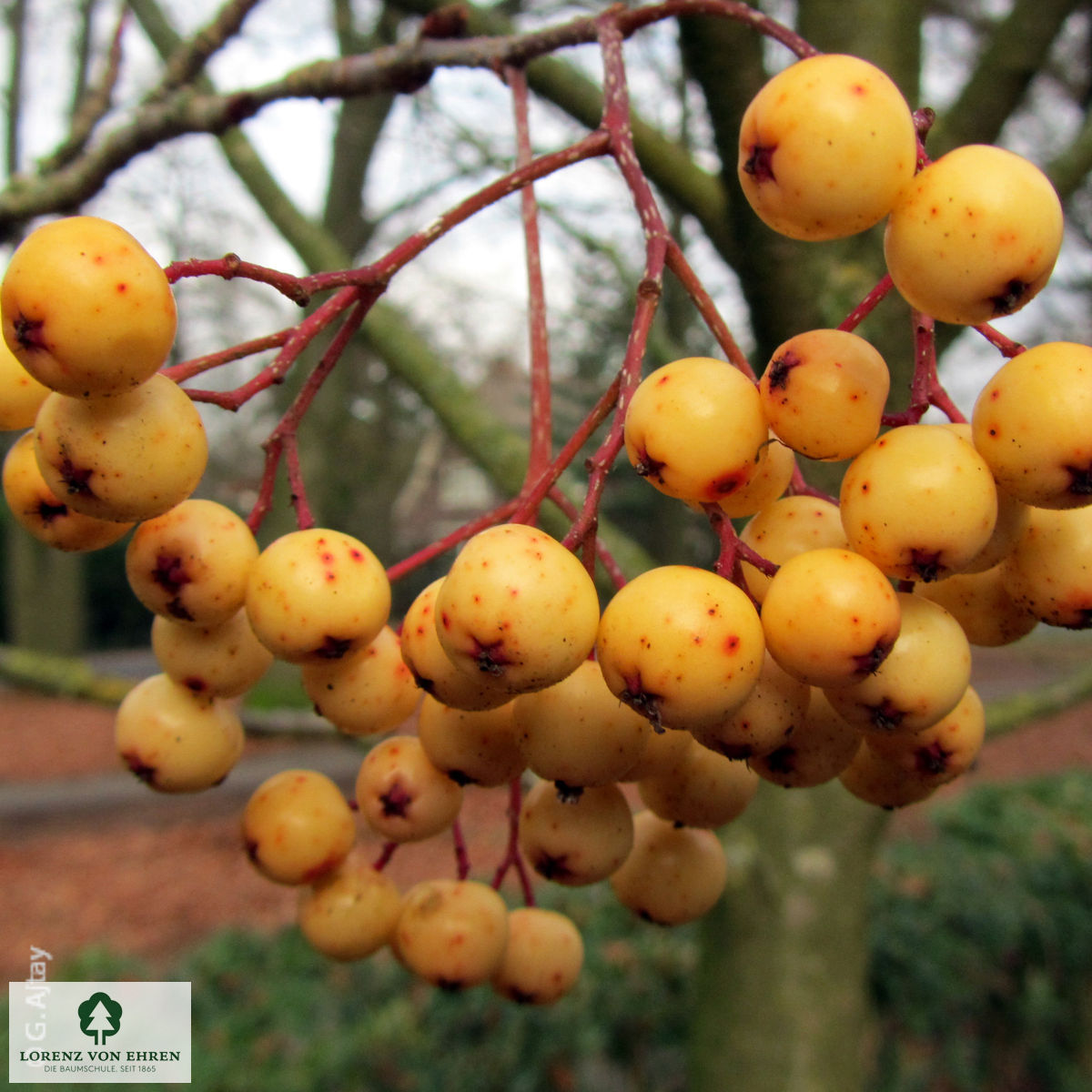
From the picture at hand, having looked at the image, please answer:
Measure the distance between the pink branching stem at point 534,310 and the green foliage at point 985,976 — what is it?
4174mm

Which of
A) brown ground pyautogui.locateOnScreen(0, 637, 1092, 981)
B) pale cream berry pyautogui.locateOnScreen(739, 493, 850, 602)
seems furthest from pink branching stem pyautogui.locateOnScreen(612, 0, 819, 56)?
brown ground pyautogui.locateOnScreen(0, 637, 1092, 981)

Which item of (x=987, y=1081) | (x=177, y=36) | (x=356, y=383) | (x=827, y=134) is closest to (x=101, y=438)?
(x=827, y=134)

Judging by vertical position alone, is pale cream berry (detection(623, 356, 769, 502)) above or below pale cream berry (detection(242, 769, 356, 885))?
above

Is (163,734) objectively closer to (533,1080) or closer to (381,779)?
(381,779)

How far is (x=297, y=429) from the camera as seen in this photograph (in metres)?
1.11

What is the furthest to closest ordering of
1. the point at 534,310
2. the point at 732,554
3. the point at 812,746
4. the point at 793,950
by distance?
the point at 793,950
the point at 534,310
the point at 812,746
the point at 732,554

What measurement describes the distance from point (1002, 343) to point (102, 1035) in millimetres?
3015

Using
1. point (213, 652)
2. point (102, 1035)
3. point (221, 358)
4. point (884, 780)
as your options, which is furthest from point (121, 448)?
point (102, 1035)

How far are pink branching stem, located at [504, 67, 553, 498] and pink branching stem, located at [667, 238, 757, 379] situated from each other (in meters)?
0.23

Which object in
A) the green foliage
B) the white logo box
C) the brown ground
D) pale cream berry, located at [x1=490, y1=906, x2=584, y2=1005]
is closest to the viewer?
pale cream berry, located at [x1=490, y1=906, x2=584, y2=1005]

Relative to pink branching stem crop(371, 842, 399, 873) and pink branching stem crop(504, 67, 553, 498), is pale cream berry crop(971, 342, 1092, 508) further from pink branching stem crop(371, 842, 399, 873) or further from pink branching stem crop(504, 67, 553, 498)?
pink branching stem crop(371, 842, 399, 873)

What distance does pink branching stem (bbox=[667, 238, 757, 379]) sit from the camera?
3.31 ft

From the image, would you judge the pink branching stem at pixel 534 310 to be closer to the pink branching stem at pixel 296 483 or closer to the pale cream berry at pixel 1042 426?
the pink branching stem at pixel 296 483

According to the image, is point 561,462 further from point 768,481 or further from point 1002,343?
point 1002,343
